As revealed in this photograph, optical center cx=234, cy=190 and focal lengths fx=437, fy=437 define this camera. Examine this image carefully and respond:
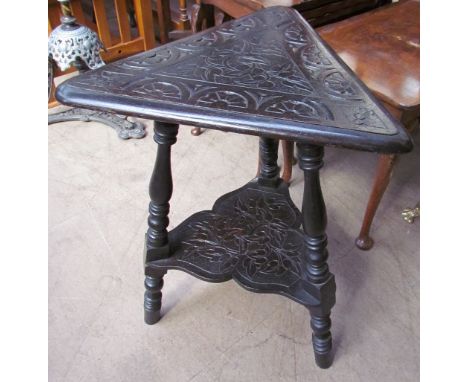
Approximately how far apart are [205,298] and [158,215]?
1.13 feet

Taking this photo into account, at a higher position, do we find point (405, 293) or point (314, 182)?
point (314, 182)

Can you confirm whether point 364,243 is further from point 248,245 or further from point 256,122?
point 256,122

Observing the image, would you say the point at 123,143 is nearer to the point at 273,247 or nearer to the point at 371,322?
the point at 273,247

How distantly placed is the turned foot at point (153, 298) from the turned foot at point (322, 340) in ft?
1.32

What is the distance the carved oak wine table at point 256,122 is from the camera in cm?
74

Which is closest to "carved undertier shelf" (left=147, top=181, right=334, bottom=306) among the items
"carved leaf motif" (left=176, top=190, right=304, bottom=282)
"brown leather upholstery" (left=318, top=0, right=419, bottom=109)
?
"carved leaf motif" (left=176, top=190, right=304, bottom=282)

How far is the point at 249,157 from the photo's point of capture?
1.81m

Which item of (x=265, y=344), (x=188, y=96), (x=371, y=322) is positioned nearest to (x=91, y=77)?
(x=188, y=96)

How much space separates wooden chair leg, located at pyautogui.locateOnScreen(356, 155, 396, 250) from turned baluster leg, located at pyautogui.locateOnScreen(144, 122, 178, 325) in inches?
24.7

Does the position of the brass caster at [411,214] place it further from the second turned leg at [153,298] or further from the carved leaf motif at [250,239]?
the second turned leg at [153,298]

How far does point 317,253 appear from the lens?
100cm

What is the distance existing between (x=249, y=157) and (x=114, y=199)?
22.5 inches

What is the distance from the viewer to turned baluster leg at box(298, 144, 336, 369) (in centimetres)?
85

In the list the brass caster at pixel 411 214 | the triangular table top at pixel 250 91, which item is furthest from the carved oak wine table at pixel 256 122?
the brass caster at pixel 411 214
